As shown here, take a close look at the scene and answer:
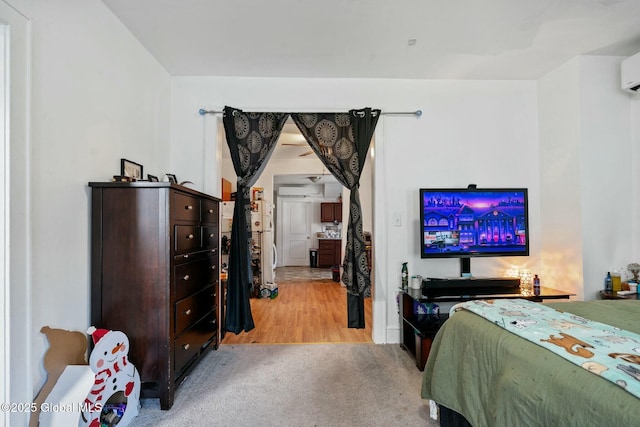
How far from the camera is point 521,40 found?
233 centimetres

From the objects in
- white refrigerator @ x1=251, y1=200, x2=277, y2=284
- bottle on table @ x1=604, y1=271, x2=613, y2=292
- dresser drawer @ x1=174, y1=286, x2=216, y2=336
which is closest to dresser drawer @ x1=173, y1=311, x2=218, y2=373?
dresser drawer @ x1=174, y1=286, x2=216, y2=336

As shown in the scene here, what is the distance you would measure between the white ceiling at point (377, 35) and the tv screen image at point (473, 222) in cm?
114

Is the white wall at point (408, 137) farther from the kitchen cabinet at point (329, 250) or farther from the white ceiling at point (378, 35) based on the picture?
the kitchen cabinet at point (329, 250)

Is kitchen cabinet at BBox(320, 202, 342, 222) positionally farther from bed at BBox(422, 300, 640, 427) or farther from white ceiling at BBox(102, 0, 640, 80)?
bed at BBox(422, 300, 640, 427)

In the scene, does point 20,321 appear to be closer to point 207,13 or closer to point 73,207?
point 73,207

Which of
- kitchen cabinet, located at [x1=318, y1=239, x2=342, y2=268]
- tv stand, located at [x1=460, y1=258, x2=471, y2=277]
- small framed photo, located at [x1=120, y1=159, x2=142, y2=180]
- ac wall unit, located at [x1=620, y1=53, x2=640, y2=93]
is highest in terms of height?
ac wall unit, located at [x1=620, y1=53, x2=640, y2=93]

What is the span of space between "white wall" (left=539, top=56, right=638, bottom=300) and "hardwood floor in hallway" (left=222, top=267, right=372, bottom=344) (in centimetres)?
202

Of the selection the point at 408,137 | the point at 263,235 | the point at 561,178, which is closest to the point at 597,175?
the point at 561,178

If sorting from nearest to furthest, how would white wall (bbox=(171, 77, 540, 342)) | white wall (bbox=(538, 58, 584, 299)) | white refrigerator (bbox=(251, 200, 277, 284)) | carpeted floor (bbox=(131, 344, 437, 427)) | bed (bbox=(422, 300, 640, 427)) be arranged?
bed (bbox=(422, 300, 640, 427)), carpeted floor (bbox=(131, 344, 437, 427)), white wall (bbox=(538, 58, 584, 299)), white wall (bbox=(171, 77, 540, 342)), white refrigerator (bbox=(251, 200, 277, 284))

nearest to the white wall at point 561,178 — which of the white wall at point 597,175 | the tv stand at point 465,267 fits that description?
the white wall at point 597,175

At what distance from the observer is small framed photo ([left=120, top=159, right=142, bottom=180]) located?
6.85ft

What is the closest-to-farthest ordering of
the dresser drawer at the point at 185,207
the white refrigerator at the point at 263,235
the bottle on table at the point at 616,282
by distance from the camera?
1. the dresser drawer at the point at 185,207
2. the bottle on table at the point at 616,282
3. the white refrigerator at the point at 263,235

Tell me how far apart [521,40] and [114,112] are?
3028mm

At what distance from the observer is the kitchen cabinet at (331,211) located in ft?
29.0
